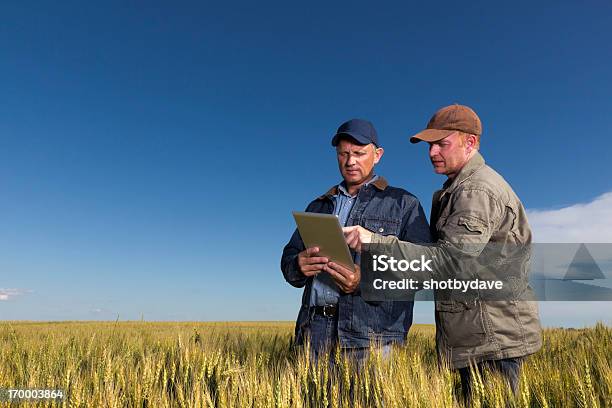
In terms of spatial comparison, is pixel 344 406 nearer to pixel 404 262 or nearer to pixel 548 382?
pixel 404 262

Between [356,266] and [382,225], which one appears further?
[382,225]

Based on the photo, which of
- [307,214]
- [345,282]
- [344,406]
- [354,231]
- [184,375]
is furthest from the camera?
[184,375]

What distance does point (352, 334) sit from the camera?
3176 millimetres

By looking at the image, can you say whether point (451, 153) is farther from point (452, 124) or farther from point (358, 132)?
point (358, 132)

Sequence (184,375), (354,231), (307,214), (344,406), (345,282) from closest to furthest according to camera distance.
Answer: (344,406) → (307,214) → (354,231) → (345,282) → (184,375)

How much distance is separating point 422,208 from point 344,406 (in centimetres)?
151

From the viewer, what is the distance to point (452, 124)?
9.75ft

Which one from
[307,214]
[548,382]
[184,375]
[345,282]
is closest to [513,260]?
[548,382]

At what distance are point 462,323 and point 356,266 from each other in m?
0.71

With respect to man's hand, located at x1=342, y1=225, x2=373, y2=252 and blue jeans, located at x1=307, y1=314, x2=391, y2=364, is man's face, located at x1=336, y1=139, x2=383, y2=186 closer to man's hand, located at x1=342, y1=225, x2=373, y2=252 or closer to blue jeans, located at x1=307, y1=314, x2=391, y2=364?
man's hand, located at x1=342, y1=225, x2=373, y2=252

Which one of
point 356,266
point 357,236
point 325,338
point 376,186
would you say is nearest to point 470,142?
point 376,186

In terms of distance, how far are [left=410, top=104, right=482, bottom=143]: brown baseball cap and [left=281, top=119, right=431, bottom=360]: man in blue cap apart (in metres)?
0.48

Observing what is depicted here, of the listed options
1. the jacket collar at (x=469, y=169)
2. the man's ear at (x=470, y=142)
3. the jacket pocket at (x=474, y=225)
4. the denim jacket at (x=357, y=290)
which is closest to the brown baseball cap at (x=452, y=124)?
the man's ear at (x=470, y=142)

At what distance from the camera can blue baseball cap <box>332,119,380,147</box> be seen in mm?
3318
